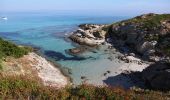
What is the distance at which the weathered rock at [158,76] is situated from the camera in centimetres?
2910

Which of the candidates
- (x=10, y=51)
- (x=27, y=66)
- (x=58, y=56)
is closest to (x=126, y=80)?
(x=27, y=66)

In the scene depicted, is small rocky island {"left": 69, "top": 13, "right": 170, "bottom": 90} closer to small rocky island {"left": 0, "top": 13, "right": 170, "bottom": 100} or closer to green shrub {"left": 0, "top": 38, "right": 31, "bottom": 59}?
small rocky island {"left": 0, "top": 13, "right": 170, "bottom": 100}

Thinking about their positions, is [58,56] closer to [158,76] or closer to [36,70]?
[36,70]

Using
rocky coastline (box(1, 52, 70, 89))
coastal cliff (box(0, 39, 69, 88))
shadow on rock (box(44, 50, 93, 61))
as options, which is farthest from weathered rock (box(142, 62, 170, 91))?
shadow on rock (box(44, 50, 93, 61))

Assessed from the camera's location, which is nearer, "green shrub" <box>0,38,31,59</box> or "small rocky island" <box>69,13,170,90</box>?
"small rocky island" <box>69,13,170,90</box>

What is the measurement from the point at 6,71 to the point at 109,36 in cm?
3642

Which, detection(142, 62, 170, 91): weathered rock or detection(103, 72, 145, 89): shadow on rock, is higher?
detection(142, 62, 170, 91): weathered rock

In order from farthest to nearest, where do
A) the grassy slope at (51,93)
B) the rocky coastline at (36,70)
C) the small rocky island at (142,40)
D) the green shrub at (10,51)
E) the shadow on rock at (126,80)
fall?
the green shrub at (10,51)
the small rocky island at (142,40)
the shadow on rock at (126,80)
the rocky coastline at (36,70)
the grassy slope at (51,93)

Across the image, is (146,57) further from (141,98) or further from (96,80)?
(141,98)

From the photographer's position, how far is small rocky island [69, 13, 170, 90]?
33.2 meters

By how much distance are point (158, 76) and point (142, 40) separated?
859 inches

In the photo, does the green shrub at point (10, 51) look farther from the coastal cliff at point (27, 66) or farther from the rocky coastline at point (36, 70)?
the rocky coastline at point (36, 70)

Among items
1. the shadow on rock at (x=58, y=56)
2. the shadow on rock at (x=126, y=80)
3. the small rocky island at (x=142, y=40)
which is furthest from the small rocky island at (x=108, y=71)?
the shadow on rock at (x=58, y=56)

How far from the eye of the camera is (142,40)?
51656 mm
